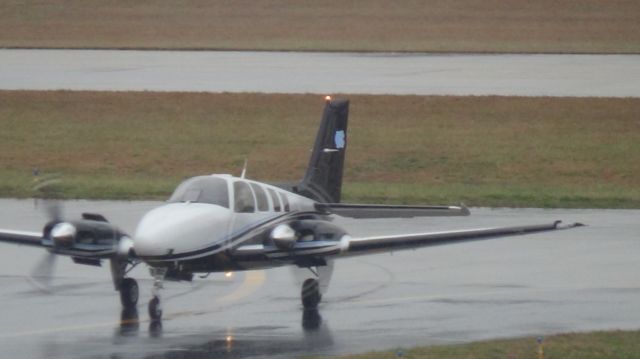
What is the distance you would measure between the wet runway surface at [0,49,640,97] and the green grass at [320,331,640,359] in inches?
1171

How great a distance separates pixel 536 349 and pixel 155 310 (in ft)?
18.0

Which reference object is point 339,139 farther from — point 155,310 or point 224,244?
point 155,310

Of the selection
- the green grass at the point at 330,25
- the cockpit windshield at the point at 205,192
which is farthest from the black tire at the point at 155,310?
the green grass at the point at 330,25

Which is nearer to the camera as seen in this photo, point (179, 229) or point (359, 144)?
point (179, 229)

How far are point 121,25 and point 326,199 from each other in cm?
5225

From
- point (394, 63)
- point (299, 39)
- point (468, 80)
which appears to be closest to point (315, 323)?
point (468, 80)

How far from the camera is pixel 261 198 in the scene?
2091 centimetres

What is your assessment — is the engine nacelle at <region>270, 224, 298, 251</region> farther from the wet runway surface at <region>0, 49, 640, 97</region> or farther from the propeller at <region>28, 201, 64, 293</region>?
the wet runway surface at <region>0, 49, 640, 97</region>

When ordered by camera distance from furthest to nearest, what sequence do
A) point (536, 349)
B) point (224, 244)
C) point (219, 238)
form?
point (224, 244)
point (219, 238)
point (536, 349)

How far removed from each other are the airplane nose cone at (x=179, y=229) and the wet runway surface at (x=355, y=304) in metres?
1.16

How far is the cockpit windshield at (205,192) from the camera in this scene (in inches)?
787

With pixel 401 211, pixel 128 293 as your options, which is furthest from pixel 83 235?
pixel 401 211

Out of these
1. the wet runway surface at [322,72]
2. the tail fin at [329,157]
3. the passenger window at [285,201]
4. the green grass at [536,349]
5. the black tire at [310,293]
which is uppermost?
the wet runway surface at [322,72]

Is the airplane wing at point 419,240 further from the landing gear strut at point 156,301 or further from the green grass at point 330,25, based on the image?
the green grass at point 330,25
